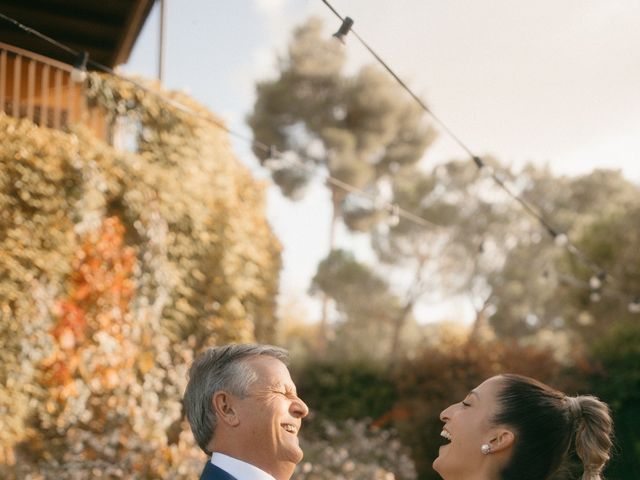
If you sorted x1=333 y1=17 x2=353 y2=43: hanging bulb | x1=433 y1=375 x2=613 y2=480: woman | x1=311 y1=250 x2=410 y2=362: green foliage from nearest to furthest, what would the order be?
x1=433 y1=375 x2=613 y2=480: woman
x1=333 y1=17 x2=353 y2=43: hanging bulb
x1=311 y1=250 x2=410 y2=362: green foliage

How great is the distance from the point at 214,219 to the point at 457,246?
67.6 ft

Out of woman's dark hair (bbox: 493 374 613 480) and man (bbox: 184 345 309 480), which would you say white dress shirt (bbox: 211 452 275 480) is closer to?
man (bbox: 184 345 309 480)

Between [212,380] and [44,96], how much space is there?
20.1 ft

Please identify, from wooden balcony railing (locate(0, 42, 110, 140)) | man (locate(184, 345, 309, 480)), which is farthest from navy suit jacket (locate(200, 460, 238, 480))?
wooden balcony railing (locate(0, 42, 110, 140))

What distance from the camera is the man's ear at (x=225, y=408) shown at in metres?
2.44

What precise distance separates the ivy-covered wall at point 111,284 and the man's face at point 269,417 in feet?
15.6

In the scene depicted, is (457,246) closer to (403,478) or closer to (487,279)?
(487,279)

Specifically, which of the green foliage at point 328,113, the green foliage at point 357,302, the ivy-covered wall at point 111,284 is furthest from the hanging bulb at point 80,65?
the green foliage at point 328,113

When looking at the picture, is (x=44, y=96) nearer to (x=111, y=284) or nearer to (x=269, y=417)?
(x=111, y=284)

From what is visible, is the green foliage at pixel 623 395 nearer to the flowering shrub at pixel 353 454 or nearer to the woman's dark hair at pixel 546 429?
the flowering shrub at pixel 353 454

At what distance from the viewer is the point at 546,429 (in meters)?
2.54

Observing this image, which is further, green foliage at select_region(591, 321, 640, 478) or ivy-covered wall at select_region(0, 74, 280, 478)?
green foliage at select_region(591, 321, 640, 478)

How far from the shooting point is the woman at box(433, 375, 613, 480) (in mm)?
2504

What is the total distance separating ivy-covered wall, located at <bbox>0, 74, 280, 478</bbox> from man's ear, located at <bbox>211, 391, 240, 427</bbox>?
469cm
